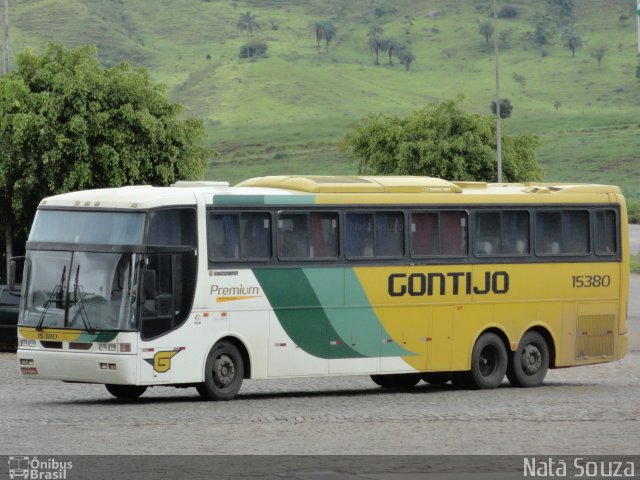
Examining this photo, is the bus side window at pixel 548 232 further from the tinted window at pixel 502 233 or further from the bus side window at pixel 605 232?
the bus side window at pixel 605 232

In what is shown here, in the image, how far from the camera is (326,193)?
22922 millimetres

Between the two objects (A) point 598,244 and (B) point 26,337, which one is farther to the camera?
(A) point 598,244

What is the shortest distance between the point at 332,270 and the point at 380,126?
42.1 meters

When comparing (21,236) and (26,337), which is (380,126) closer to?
(21,236)

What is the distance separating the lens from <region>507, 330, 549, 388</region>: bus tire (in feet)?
82.3

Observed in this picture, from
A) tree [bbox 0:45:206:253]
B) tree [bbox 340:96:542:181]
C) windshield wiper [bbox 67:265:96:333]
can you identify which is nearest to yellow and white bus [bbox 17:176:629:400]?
windshield wiper [bbox 67:265:96:333]

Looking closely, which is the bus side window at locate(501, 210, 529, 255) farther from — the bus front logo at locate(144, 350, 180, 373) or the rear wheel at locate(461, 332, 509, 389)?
the bus front logo at locate(144, 350, 180, 373)

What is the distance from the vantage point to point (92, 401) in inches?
850

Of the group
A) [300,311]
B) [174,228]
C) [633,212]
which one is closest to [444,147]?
[633,212]

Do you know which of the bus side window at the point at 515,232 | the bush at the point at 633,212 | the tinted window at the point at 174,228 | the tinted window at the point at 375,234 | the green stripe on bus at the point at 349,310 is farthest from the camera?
the bush at the point at 633,212

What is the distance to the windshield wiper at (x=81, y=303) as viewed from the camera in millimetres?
20516

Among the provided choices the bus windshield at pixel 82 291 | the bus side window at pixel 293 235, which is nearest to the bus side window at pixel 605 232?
the bus side window at pixel 293 235

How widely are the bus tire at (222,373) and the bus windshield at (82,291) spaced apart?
1.37 m
